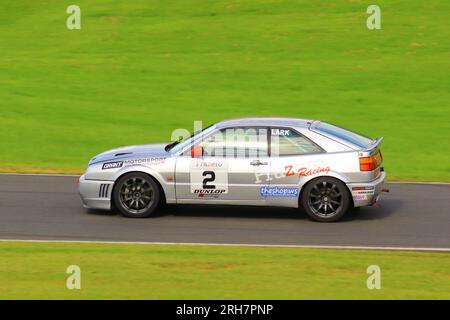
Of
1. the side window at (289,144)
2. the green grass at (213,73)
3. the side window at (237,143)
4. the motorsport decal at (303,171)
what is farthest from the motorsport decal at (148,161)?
the green grass at (213,73)

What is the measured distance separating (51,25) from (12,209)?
23382 mm

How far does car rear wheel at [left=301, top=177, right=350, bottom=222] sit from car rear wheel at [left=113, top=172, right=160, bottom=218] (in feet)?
7.19

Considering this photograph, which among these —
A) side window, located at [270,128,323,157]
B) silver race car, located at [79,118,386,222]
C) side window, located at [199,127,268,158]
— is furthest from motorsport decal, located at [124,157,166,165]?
side window, located at [270,128,323,157]

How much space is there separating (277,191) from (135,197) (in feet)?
6.85

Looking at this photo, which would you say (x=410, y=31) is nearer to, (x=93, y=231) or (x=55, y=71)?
(x=55, y=71)

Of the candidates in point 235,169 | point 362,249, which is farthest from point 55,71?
point 362,249

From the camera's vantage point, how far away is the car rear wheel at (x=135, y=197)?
43.7 ft

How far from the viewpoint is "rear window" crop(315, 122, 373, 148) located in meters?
13.3

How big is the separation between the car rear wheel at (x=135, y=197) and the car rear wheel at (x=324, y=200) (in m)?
2.19

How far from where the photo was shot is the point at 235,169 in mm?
13117

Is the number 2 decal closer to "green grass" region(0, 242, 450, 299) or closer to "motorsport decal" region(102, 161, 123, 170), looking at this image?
"motorsport decal" region(102, 161, 123, 170)

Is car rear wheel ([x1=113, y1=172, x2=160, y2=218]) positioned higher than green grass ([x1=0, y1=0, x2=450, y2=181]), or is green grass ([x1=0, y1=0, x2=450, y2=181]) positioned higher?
green grass ([x1=0, y1=0, x2=450, y2=181])

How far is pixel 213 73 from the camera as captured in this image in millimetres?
28812

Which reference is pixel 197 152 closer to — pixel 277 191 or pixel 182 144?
pixel 182 144
